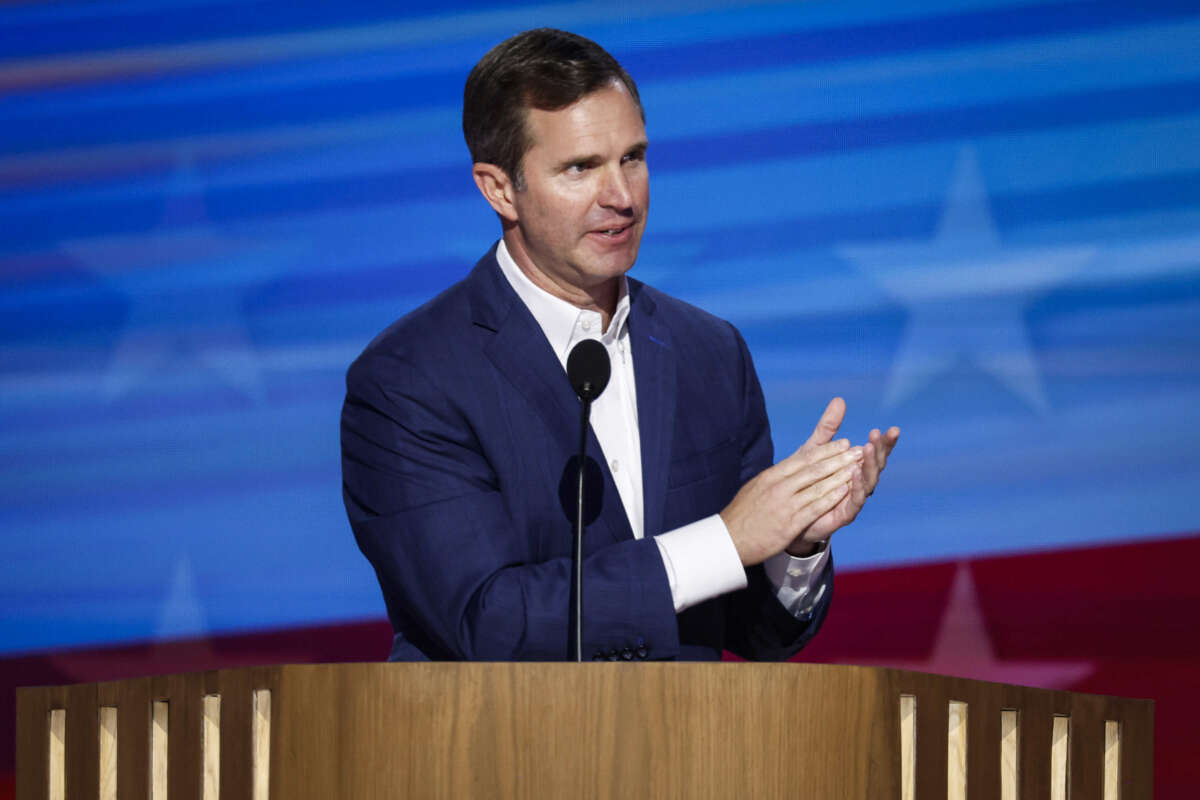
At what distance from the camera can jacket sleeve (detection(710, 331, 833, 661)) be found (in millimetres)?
2240

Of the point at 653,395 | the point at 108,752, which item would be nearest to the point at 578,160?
the point at 653,395

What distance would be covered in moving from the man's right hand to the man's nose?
480 millimetres

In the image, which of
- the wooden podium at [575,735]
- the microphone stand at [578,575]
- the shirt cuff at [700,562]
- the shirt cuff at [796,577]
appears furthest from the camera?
the shirt cuff at [796,577]

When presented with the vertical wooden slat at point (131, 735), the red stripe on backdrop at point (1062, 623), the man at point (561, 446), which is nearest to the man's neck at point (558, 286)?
the man at point (561, 446)

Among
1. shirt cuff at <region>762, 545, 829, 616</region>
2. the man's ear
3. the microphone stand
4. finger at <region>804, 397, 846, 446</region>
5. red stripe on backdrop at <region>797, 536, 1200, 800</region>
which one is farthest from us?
red stripe on backdrop at <region>797, 536, 1200, 800</region>

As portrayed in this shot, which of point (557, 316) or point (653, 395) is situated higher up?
point (557, 316)

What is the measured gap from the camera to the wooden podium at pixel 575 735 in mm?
1506

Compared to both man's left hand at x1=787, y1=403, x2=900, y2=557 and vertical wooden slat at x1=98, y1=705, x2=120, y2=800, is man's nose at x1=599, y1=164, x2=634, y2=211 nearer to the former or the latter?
man's left hand at x1=787, y1=403, x2=900, y2=557

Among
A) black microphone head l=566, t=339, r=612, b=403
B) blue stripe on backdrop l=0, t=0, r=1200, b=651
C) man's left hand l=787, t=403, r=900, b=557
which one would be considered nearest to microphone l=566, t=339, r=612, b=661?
black microphone head l=566, t=339, r=612, b=403

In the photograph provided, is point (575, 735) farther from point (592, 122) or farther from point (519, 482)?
point (592, 122)

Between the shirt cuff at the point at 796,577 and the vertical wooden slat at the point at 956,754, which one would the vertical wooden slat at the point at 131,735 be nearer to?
the vertical wooden slat at the point at 956,754

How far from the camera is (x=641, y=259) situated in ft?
11.0

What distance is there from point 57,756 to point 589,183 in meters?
1.12

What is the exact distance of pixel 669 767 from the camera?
150 cm
